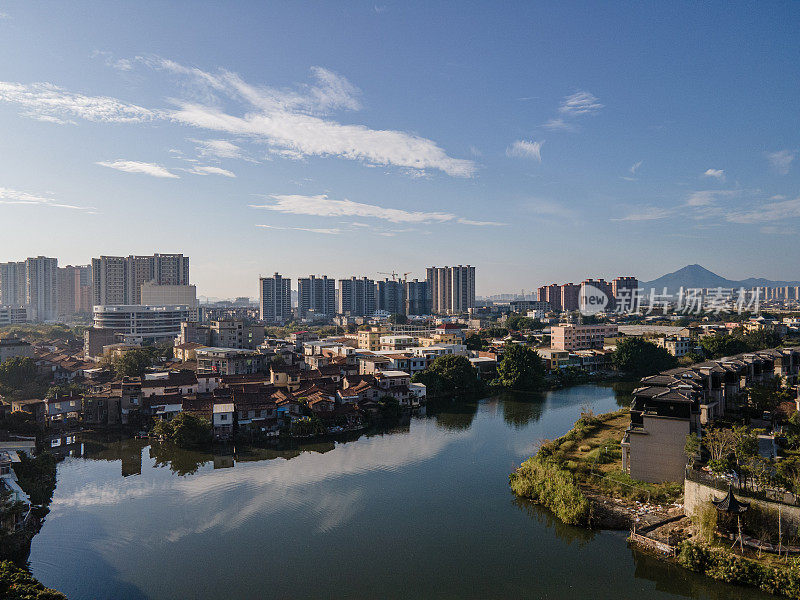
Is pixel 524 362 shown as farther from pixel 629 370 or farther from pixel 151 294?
pixel 151 294

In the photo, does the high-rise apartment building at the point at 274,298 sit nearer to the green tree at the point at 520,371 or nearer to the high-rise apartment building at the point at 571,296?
the high-rise apartment building at the point at 571,296

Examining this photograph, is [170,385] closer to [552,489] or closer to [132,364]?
[132,364]

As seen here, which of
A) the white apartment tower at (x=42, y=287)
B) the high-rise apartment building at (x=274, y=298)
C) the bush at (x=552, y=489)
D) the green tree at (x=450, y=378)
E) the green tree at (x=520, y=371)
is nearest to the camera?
the bush at (x=552, y=489)

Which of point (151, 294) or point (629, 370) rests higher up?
point (151, 294)

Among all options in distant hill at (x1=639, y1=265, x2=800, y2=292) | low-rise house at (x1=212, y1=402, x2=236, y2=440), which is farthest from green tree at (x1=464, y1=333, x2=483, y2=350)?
distant hill at (x1=639, y1=265, x2=800, y2=292)

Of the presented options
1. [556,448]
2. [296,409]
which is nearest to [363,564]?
[556,448]

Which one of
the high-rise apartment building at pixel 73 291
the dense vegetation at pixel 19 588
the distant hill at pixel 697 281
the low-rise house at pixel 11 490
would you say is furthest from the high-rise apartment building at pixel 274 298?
the distant hill at pixel 697 281

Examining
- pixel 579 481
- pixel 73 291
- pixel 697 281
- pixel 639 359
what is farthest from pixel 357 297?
pixel 697 281

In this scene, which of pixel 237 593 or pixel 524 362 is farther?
pixel 524 362
